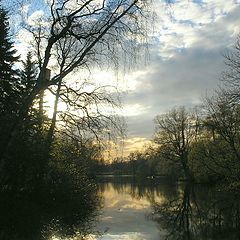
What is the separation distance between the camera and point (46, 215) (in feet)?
60.7

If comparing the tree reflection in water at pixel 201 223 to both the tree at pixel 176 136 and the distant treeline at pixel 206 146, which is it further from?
the tree at pixel 176 136

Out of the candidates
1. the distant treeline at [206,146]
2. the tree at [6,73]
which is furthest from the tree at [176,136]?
the tree at [6,73]

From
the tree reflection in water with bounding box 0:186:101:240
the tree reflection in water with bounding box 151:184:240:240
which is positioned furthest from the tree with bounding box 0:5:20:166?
the tree reflection in water with bounding box 151:184:240:240

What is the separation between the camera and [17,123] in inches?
446

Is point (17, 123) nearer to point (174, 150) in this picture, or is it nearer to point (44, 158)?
point (44, 158)

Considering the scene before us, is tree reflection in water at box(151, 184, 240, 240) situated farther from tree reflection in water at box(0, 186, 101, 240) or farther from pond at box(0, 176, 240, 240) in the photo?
tree reflection in water at box(0, 186, 101, 240)

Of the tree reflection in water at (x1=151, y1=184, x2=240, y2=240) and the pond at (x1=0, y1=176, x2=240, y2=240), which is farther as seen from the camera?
the tree reflection in water at (x1=151, y1=184, x2=240, y2=240)

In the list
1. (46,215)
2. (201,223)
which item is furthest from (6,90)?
(201,223)

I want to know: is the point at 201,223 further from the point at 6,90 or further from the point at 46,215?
the point at 6,90

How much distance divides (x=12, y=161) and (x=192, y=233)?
34.5 feet

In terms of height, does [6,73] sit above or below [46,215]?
above

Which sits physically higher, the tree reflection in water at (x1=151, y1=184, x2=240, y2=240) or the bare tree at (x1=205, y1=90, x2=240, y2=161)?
the bare tree at (x1=205, y1=90, x2=240, y2=161)

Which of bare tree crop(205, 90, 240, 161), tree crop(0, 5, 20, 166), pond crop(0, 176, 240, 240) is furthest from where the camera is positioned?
bare tree crop(205, 90, 240, 161)

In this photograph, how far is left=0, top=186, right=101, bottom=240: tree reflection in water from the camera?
44.6 ft
